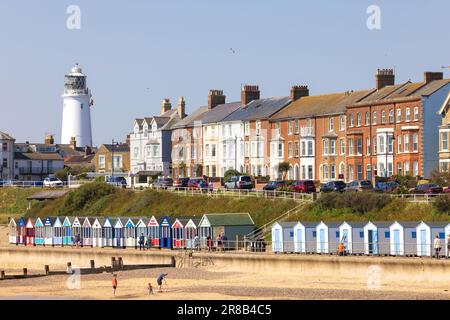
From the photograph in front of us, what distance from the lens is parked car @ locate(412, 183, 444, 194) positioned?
284 feet

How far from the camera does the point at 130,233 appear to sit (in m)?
94.9

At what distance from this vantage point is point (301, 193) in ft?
314

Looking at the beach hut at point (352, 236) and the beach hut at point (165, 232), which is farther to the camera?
the beach hut at point (165, 232)

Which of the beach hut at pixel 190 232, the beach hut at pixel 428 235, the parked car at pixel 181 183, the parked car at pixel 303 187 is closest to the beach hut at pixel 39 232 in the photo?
the parked car at pixel 181 183

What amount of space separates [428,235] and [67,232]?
37.5 metres

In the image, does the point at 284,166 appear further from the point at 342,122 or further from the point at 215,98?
the point at 215,98

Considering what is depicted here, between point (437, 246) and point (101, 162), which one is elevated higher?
point (101, 162)

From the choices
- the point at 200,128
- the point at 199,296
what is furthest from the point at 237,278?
the point at 200,128

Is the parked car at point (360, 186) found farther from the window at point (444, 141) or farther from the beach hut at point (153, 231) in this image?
the beach hut at point (153, 231)

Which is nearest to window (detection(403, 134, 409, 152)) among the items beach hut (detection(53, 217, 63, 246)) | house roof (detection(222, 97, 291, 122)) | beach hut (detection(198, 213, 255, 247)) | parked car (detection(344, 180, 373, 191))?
parked car (detection(344, 180, 373, 191))

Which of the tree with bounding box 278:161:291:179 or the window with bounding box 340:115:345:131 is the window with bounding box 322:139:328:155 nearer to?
the window with bounding box 340:115:345:131

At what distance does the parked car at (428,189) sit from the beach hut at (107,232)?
22.7 meters

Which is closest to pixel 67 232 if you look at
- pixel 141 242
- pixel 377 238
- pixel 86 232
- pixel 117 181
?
pixel 86 232

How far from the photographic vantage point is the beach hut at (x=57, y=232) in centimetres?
10300
